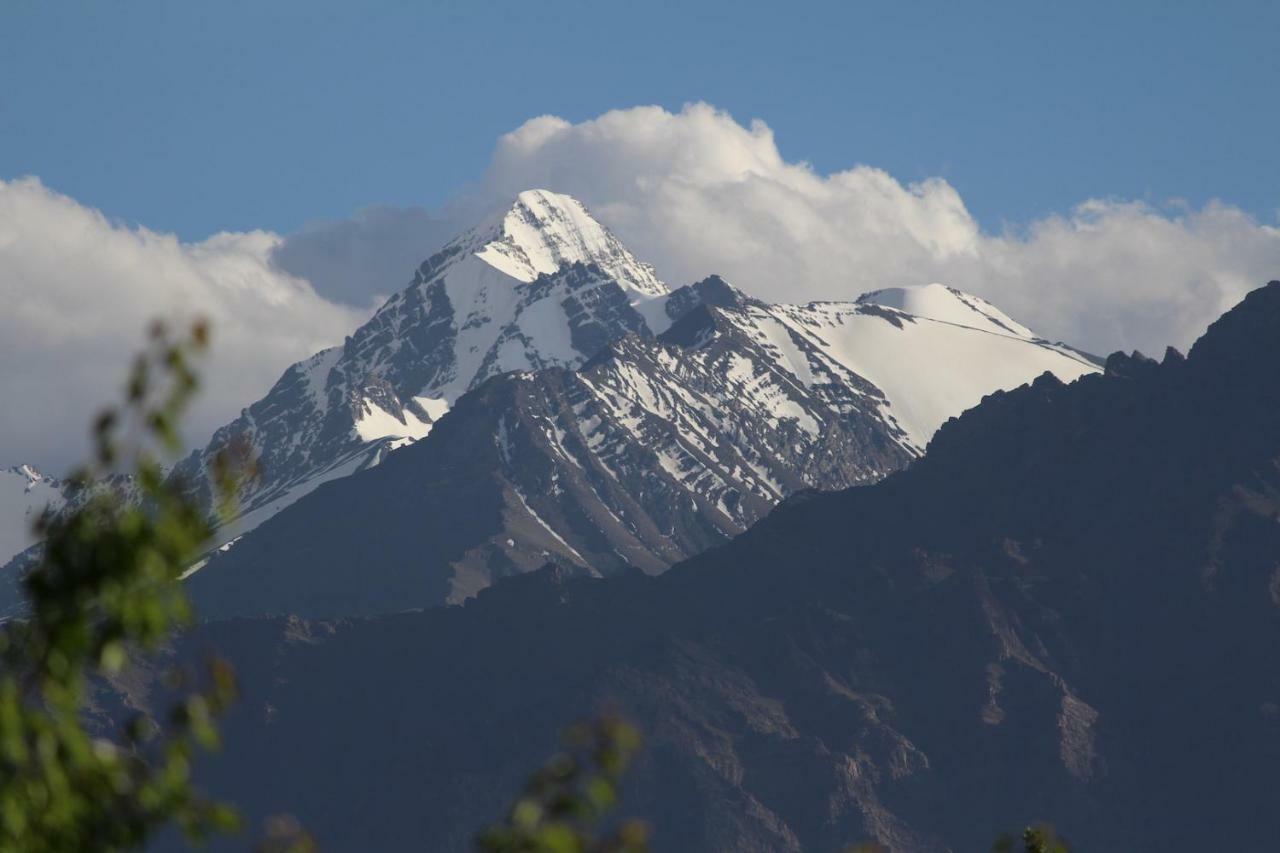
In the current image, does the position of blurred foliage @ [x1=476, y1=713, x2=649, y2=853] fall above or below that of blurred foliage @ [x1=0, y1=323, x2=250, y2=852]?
below

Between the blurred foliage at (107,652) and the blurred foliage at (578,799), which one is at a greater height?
the blurred foliage at (107,652)

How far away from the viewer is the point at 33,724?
22109 millimetres

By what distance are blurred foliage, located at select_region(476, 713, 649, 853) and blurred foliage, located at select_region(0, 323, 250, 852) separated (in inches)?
119

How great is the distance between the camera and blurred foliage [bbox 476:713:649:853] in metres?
24.0

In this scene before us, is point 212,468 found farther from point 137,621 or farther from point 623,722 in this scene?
point 623,722

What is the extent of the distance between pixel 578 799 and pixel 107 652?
5359 mm

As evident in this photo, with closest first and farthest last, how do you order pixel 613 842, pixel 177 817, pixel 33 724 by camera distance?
pixel 33 724
pixel 177 817
pixel 613 842

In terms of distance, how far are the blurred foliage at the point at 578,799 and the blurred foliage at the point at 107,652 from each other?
3.01 metres

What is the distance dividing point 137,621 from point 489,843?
4908 mm

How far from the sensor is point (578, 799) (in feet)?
81.0

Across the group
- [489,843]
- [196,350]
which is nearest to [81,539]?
[196,350]

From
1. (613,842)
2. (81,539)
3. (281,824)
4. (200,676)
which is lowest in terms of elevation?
(613,842)

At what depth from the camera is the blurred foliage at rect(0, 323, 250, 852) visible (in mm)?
22375

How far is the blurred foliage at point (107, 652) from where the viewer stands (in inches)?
881
